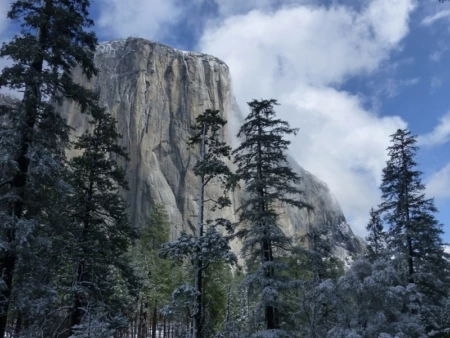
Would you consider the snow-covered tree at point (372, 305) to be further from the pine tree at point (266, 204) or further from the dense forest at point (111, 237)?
the pine tree at point (266, 204)

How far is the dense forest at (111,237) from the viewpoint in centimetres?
969

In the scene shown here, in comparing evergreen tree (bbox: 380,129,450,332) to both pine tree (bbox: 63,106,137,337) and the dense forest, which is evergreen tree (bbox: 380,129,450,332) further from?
pine tree (bbox: 63,106,137,337)

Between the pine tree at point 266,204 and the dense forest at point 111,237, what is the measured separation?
60mm

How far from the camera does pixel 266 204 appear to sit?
16.8m

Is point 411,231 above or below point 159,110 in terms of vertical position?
below

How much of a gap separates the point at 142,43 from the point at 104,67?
34.3 ft

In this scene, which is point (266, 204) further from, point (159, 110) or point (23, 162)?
point (159, 110)

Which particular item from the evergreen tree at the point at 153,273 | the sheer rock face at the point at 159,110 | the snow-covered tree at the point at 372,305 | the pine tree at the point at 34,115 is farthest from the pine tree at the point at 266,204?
the sheer rock face at the point at 159,110

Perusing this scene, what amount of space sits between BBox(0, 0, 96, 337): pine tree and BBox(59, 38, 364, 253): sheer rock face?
61037 millimetres

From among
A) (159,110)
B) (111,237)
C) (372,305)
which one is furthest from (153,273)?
(159,110)

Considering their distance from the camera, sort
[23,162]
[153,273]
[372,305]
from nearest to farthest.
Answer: [23,162] → [372,305] → [153,273]

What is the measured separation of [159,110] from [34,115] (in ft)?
255

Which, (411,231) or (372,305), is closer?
(372,305)

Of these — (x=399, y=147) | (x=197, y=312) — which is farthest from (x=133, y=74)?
(x=197, y=312)
